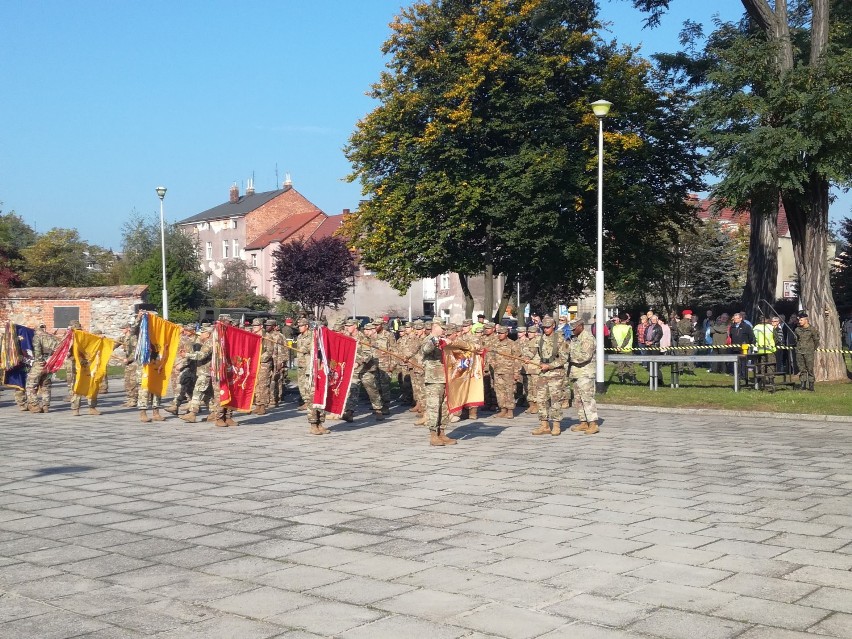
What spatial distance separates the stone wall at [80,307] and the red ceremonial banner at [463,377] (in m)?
24.0

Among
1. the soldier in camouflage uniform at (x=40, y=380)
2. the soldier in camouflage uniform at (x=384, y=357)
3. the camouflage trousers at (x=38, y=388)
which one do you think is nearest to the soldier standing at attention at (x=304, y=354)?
the soldier in camouflage uniform at (x=384, y=357)

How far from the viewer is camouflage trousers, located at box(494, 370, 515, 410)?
19.0 m

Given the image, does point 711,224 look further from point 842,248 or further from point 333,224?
point 333,224

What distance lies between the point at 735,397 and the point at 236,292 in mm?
51921

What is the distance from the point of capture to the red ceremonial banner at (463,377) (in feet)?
52.1

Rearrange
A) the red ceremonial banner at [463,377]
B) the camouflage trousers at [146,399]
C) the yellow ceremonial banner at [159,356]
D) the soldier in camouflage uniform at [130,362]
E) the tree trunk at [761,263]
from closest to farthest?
1. the red ceremonial banner at [463,377]
2. the yellow ceremonial banner at [159,356]
3. the camouflage trousers at [146,399]
4. the soldier in camouflage uniform at [130,362]
5. the tree trunk at [761,263]

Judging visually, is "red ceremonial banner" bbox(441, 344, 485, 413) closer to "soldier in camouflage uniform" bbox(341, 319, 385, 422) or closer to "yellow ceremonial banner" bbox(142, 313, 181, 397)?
"soldier in camouflage uniform" bbox(341, 319, 385, 422)

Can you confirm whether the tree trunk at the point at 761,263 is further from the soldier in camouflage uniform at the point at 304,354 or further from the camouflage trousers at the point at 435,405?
the camouflage trousers at the point at 435,405

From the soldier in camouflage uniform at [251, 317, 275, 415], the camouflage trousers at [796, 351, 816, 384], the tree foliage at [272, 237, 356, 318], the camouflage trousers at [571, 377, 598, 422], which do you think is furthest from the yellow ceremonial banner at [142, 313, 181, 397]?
the tree foliage at [272, 237, 356, 318]

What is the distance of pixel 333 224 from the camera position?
8419 cm

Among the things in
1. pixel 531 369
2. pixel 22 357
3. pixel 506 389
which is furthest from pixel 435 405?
pixel 22 357

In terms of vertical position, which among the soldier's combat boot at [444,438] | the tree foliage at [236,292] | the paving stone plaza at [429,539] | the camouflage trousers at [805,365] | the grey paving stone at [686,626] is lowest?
the grey paving stone at [686,626]

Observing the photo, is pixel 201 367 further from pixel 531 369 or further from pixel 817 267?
pixel 817 267

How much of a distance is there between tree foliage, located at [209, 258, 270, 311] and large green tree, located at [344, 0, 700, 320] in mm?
26079
